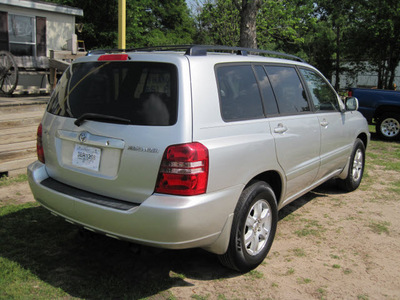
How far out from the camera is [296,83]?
4.34 meters

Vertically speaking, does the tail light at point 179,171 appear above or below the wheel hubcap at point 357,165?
above

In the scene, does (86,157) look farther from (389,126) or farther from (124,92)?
(389,126)

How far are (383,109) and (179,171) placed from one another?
9274mm

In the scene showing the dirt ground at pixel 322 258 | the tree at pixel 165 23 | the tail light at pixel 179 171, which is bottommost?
the dirt ground at pixel 322 258

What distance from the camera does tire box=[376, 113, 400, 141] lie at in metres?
10.5

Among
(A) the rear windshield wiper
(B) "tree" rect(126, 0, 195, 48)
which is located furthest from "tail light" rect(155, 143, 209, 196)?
(B) "tree" rect(126, 0, 195, 48)

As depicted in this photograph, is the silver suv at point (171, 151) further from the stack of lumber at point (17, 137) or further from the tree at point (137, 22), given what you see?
the tree at point (137, 22)

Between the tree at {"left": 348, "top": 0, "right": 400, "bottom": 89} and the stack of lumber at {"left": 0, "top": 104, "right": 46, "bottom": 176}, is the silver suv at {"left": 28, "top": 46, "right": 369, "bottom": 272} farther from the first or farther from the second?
the tree at {"left": 348, "top": 0, "right": 400, "bottom": 89}

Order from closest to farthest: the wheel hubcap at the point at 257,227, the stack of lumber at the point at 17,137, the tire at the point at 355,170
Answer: the wheel hubcap at the point at 257,227, the tire at the point at 355,170, the stack of lumber at the point at 17,137

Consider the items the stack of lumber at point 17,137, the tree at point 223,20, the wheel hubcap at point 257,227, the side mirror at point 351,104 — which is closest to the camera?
the wheel hubcap at point 257,227

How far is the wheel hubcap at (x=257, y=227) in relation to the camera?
334 cm

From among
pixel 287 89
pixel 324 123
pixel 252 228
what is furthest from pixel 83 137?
pixel 324 123

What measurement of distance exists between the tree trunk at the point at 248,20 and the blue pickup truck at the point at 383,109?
3241mm

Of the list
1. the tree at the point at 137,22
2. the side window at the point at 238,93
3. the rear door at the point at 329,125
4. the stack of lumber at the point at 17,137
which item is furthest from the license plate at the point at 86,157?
the tree at the point at 137,22
